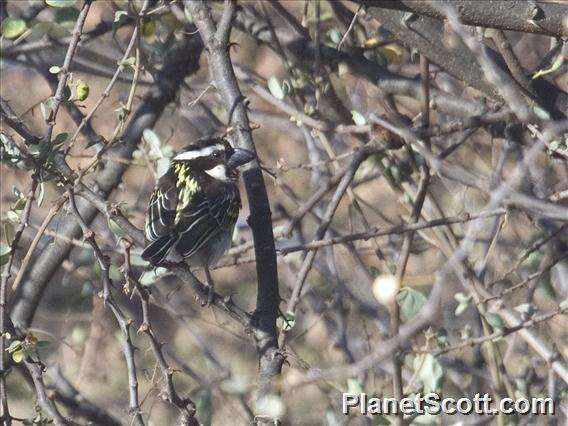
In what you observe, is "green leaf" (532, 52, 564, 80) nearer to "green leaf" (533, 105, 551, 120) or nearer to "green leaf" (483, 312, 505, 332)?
"green leaf" (533, 105, 551, 120)

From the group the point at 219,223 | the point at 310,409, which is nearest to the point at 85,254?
→ the point at 219,223

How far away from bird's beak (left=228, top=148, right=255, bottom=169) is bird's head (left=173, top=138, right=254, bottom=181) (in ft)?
1.43

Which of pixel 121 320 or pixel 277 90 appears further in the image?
pixel 277 90

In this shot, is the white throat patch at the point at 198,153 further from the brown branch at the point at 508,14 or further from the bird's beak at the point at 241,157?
the brown branch at the point at 508,14

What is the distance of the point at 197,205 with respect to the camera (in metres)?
4.29

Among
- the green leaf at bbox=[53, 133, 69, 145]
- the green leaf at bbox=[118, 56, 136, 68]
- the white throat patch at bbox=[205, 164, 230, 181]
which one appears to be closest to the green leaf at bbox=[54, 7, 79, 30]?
the white throat patch at bbox=[205, 164, 230, 181]

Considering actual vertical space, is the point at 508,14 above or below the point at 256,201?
above

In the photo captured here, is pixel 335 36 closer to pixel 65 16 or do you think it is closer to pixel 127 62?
pixel 65 16

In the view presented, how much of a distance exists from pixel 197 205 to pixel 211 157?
0.25 metres

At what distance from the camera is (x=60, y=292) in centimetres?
625

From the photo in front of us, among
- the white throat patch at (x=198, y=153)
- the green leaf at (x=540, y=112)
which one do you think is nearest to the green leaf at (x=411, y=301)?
the green leaf at (x=540, y=112)

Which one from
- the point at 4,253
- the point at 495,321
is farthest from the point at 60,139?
the point at 495,321

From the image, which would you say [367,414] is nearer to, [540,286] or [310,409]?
[540,286]

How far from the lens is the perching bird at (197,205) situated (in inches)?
160
